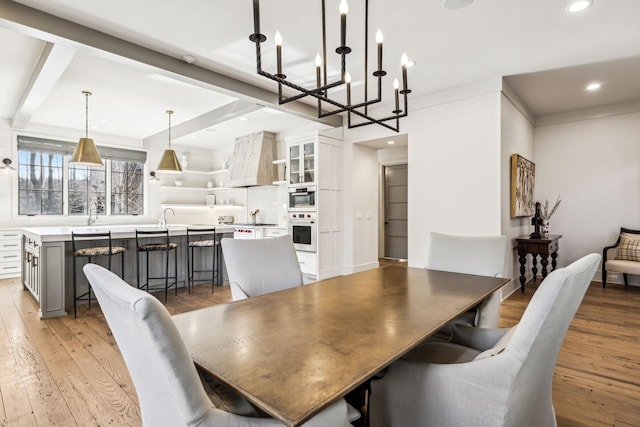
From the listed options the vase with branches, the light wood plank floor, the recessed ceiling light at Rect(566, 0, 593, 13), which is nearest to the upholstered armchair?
the light wood plank floor

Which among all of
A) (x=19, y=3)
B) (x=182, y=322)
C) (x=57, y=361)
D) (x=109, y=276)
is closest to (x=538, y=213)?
(x=182, y=322)

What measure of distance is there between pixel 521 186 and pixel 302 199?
3251 millimetres

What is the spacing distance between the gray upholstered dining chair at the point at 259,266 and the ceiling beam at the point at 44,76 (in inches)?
103

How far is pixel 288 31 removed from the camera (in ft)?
9.61

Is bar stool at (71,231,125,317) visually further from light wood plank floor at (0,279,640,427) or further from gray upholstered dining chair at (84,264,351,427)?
gray upholstered dining chair at (84,264,351,427)

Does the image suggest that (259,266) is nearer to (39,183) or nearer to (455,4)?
(455,4)

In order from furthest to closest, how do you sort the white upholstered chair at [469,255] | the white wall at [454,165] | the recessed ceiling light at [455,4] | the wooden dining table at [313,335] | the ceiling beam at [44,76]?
the white wall at [454,165], the ceiling beam at [44,76], the recessed ceiling light at [455,4], the white upholstered chair at [469,255], the wooden dining table at [313,335]

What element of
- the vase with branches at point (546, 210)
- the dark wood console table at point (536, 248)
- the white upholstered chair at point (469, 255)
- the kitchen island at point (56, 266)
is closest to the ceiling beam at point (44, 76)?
the kitchen island at point (56, 266)

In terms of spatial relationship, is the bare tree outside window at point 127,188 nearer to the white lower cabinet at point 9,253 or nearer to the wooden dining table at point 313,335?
the white lower cabinet at point 9,253

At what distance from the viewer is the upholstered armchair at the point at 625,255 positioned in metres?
4.27

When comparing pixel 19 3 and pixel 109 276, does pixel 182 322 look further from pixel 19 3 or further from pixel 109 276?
pixel 19 3

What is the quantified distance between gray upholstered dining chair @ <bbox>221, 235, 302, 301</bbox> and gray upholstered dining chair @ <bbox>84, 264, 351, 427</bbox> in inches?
44.4

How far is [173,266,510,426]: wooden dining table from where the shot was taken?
0.86 meters

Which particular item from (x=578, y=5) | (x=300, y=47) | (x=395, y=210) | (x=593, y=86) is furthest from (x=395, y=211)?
(x=578, y=5)
